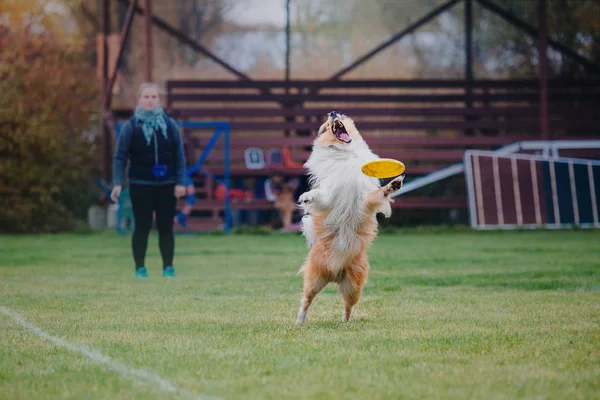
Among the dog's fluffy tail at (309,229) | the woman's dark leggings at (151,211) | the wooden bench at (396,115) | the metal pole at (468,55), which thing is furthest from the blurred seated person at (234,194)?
the dog's fluffy tail at (309,229)

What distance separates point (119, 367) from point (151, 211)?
596 centimetres

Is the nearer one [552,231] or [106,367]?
[106,367]

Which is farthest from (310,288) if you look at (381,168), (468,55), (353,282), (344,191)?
(468,55)

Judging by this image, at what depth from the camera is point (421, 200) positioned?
81.4 feet

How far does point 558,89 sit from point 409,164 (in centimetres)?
416

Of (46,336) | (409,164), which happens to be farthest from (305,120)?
(46,336)

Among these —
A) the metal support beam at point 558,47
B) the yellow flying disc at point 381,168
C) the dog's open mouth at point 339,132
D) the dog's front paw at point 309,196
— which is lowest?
the dog's front paw at point 309,196

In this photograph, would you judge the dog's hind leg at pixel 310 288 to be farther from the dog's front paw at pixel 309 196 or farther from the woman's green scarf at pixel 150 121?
the woman's green scarf at pixel 150 121

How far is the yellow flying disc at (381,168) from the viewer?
7383 mm

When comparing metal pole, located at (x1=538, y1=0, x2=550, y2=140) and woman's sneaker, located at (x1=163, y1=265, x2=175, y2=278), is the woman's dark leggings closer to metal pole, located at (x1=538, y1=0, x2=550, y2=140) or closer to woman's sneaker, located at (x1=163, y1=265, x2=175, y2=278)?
woman's sneaker, located at (x1=163, y1=265, x2=175, y2=278)

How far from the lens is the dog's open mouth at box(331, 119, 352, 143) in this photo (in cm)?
774

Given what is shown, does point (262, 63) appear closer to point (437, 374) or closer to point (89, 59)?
point (89, 59)

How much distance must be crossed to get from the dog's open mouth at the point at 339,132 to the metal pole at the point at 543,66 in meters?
16.4

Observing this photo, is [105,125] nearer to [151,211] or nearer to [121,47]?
[121,47]
